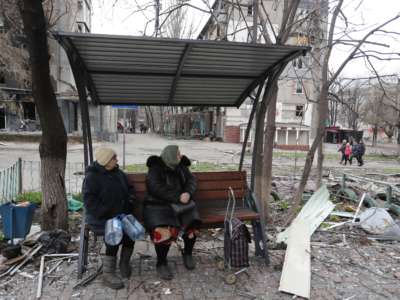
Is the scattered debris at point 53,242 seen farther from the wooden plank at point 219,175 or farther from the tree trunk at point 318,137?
the tree trunk at point 318,137

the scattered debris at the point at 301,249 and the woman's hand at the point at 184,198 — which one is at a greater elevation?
the woman's hand at the point at 184,198

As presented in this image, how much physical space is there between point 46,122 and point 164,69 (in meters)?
1.65

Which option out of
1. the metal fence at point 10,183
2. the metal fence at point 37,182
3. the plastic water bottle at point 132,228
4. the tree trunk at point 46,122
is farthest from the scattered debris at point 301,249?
the metal fence at point 37,182

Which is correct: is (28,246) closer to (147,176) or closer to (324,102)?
(147,176)

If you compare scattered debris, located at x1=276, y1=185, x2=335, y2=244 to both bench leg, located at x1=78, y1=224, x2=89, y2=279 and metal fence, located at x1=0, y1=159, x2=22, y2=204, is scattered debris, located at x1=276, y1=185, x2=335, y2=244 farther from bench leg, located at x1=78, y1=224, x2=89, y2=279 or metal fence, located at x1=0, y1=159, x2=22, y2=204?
metal fence, located at x1=0, y1=159, x2=22, y2=204

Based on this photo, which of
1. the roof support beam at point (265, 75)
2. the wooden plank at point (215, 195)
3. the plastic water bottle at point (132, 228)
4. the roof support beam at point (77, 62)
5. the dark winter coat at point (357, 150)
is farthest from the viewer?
the dark winter coat at point (357, 150)

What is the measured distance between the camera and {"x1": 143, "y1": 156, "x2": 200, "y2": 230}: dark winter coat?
3.46m

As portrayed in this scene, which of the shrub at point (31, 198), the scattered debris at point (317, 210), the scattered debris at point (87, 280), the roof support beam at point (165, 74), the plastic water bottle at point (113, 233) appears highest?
the roof support beam at point (165, 74)

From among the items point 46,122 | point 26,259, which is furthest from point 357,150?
point 26,259

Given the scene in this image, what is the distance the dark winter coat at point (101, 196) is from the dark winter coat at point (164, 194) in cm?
28

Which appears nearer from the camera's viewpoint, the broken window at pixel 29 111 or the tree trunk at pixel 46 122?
the tree trunk at pixel 46 122

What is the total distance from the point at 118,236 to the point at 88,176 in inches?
25.4

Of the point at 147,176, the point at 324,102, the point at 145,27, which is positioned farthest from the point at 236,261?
the point at 145,27

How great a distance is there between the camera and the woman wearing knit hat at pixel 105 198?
330 cm
